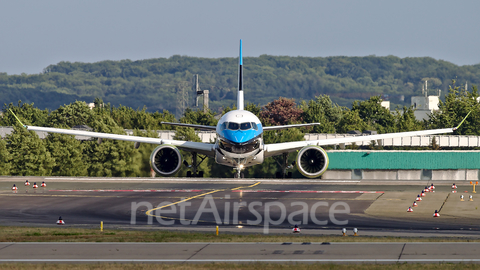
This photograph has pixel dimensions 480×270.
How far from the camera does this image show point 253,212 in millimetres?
33156

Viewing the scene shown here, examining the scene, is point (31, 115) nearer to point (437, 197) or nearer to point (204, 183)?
point (204, 183)

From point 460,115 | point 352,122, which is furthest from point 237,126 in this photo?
point 352,122

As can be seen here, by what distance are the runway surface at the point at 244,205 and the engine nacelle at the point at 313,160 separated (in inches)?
50.3

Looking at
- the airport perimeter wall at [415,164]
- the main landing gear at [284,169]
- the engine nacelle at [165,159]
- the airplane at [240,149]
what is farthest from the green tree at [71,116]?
the engine nacelle at [165,159]

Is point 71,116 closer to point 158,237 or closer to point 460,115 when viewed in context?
point 460,115

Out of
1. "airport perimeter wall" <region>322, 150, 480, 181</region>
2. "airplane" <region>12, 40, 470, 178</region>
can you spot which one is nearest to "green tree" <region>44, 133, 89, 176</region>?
"airplane" <region>12, 40, 470, 178</region>

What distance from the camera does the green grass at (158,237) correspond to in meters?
23.3

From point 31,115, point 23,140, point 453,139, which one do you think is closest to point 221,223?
point 23,140

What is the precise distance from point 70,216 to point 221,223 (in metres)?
8.70

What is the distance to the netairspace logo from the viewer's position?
98.1 ft

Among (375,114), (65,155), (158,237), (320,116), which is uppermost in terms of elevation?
(375,114)

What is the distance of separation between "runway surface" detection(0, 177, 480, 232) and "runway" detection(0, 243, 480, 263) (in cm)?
598

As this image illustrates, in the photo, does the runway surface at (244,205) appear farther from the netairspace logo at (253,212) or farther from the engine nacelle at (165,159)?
the engine nacelle at (165,159)

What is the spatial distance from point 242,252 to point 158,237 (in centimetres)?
470
